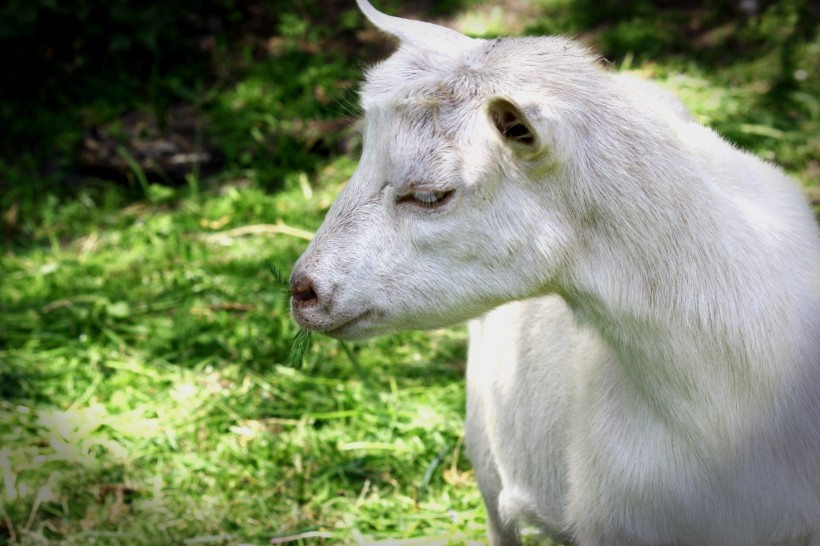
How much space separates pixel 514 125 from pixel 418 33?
0.49 metres

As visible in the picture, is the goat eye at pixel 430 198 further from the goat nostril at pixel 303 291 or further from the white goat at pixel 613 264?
the goat nostril at pixel 303 291

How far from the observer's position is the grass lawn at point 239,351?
3.85 metres

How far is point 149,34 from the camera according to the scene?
22.8ft

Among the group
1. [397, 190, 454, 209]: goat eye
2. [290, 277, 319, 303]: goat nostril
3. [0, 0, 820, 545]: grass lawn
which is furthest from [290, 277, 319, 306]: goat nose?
[0, 0, 820, 545]: grass lawn

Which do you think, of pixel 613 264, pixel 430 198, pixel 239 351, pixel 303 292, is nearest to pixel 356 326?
pixel 303 292

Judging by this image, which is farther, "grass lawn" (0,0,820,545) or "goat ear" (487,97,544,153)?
"grass lawn" (0,0,820,545)

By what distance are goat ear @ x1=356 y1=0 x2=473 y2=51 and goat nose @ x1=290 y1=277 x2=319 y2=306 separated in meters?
0.59

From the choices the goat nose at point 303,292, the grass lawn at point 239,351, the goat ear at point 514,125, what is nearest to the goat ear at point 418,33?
the goat ear at point 514,125

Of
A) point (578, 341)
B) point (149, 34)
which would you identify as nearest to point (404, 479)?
point (578, 341)

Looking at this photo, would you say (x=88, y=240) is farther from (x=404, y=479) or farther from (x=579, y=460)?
(x=579, y=460)

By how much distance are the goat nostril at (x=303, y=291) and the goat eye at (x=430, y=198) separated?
0.30 meters

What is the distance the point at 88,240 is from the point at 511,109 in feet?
14.1

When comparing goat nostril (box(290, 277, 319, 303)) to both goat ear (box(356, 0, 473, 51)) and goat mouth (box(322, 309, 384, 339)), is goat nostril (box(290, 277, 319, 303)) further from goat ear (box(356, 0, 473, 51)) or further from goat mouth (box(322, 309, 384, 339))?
goat ear (box(356, 0, 473, 51))

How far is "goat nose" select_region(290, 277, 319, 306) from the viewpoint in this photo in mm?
2305
